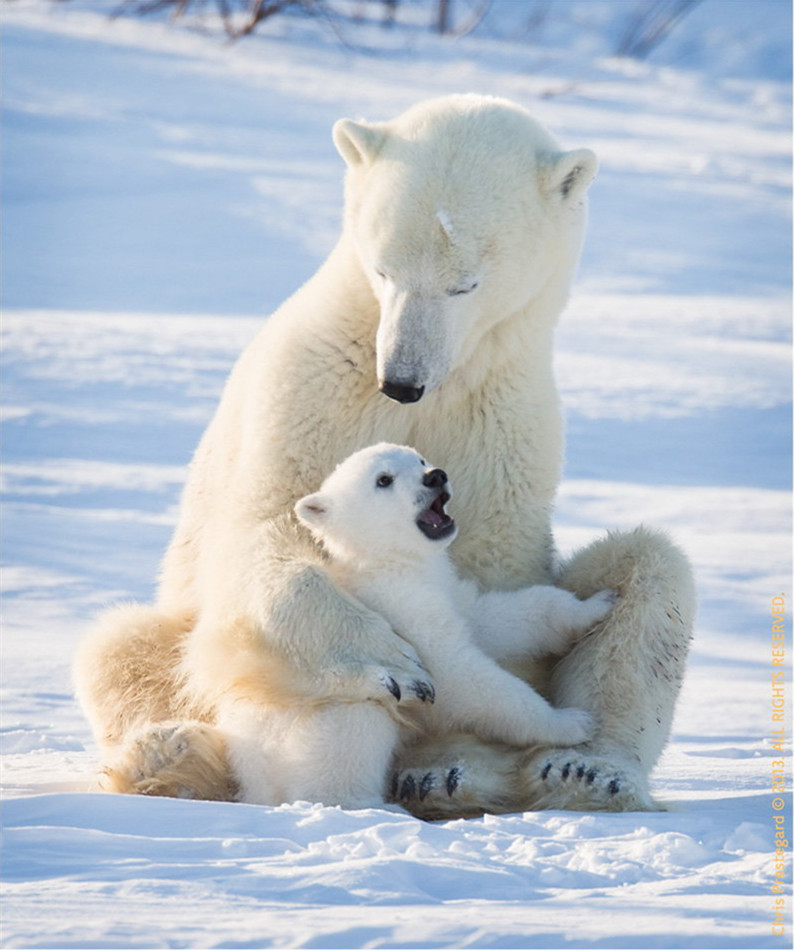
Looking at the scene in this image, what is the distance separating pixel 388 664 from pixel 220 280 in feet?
26.4

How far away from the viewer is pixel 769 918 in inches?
104

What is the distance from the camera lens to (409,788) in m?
3.48

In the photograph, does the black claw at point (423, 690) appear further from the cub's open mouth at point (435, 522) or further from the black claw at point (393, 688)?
the cub's open mouth at point (435, 522)

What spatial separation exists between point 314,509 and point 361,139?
903 mm

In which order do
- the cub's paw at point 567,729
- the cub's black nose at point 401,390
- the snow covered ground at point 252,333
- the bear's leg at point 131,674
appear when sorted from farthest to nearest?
the bear's leg at point 131,674, the cub's paw at point 567,729, the cub's black nose at point 401,390, the snow covered ground at point 252,333

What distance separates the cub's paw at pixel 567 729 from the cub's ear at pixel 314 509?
0.68m

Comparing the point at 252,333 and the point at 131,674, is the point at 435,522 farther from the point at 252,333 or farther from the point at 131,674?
the point at 252,333

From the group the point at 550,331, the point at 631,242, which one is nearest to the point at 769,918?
the point at 550,331

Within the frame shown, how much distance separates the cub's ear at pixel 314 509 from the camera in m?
3.51

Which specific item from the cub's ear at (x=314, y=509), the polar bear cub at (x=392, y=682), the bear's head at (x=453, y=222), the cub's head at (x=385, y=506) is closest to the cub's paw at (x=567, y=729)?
the polar bear cub at (x=392, y=682)

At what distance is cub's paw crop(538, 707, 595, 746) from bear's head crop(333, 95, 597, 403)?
0.79 m

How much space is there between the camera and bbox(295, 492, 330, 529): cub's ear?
3.51 metres

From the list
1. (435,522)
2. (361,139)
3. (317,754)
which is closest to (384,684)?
(317,754)

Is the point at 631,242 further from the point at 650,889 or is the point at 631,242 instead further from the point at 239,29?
the point at 650,889
